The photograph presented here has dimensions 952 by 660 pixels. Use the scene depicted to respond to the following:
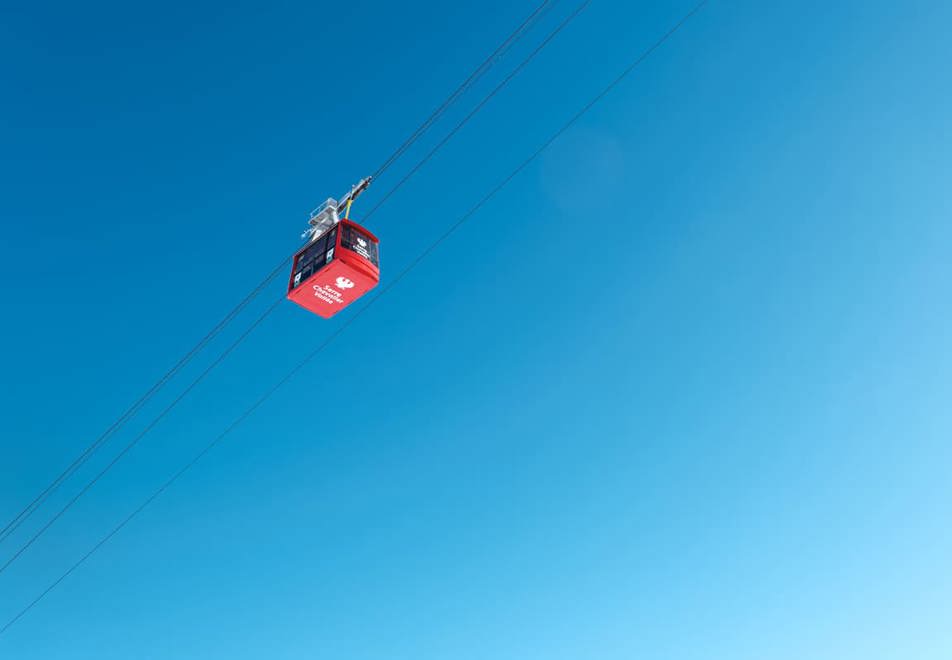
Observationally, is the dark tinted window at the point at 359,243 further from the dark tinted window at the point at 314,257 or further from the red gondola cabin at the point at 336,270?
the dark tinted window at the point at 314,257

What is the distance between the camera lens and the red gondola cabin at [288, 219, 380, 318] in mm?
13406

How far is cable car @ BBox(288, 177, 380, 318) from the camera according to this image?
1341 cm

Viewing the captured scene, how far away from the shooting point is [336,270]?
13305 millimetres

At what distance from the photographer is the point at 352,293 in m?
13.9

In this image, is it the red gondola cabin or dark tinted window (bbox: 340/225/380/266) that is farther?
dark tinted window (bbox: 340/225/380/266)

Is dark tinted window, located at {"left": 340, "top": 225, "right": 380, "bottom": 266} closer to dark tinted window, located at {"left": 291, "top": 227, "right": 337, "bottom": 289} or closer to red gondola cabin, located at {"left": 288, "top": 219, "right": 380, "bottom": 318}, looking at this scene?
red gondola cabin, located at {"left": 288, "top": 219, "right": 380, "bottom": 318}

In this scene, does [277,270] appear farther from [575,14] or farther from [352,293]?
[575,14]

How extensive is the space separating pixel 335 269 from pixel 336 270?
1.2 inches

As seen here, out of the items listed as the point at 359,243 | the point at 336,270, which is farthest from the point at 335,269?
the point at 359,243

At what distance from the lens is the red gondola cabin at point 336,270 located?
528 inches

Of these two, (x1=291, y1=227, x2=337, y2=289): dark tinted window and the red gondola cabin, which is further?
(x1=291, y1=227, x2=337, y2=289): dark tinted window

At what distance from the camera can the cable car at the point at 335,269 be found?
1341 cm

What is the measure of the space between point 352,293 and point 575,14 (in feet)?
25.1

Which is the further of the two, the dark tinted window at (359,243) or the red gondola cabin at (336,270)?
the dark tinted window at (359,243)
